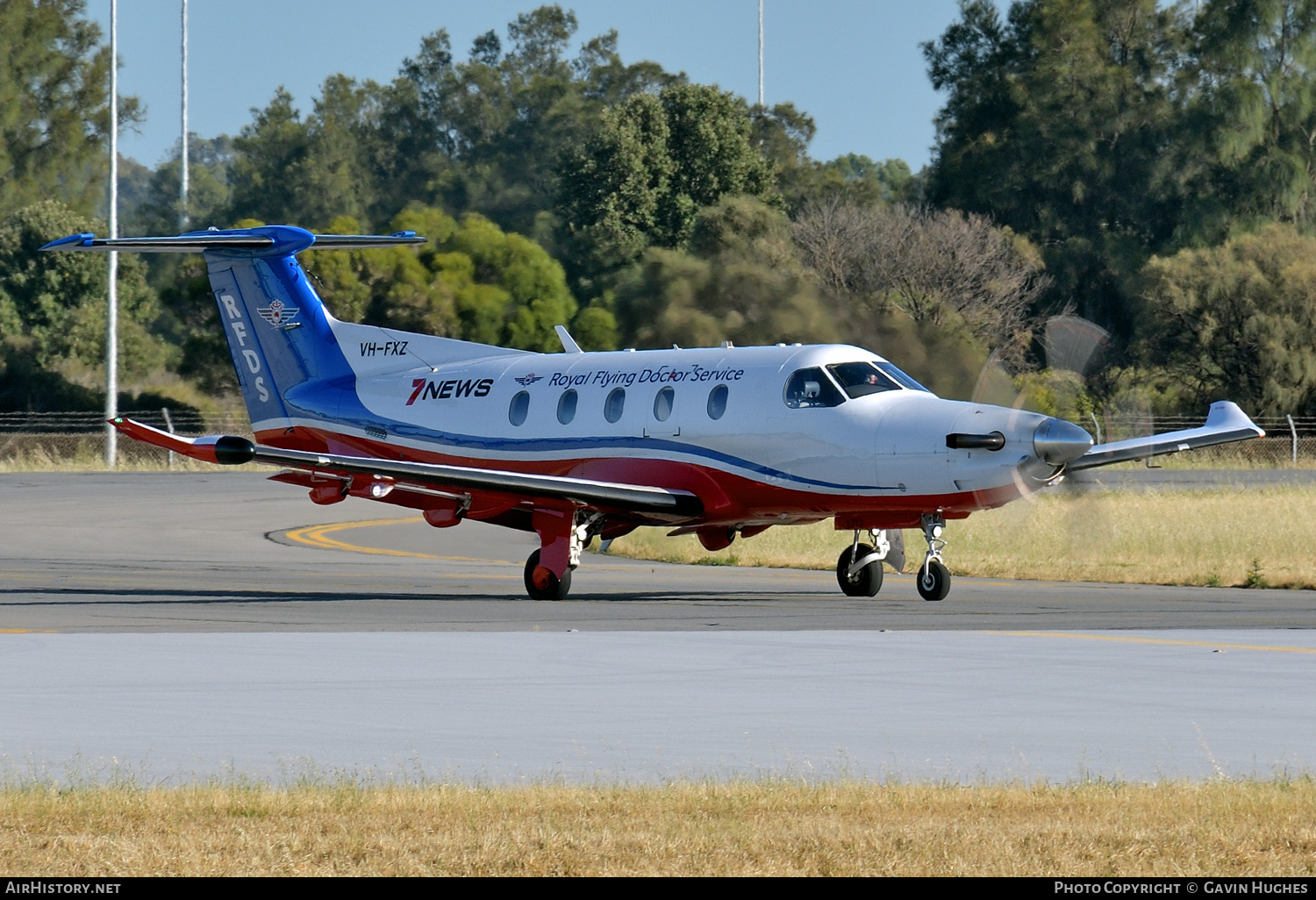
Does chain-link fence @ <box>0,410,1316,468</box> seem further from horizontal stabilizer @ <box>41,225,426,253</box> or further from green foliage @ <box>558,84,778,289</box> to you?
horizontal stabilizer @ <box>41,225,426,253</box>

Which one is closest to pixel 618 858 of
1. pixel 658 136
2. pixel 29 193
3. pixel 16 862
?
pixel 16 862

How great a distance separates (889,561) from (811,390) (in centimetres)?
259

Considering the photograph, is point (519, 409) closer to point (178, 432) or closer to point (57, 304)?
point (178, 432)

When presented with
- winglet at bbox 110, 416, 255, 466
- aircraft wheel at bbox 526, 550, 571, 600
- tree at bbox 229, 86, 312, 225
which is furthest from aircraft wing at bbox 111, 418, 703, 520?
tree at bbox 229, 86, 312, 225

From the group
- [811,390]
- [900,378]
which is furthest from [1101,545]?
[811,390]

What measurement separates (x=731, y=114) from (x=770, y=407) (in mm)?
53716

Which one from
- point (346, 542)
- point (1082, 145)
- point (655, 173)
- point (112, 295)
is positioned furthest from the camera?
point (1082, 145)

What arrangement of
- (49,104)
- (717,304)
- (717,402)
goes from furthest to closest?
(49,104)
(717,304)
(717,402)

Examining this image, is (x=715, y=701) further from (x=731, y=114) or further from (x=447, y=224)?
(x=731, y=114)

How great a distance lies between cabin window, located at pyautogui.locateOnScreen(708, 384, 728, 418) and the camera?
2178 cm

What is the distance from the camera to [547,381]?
919 inches

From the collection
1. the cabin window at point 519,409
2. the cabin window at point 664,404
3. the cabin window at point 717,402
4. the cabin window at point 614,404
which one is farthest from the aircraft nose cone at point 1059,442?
the cabin window at point 519,409

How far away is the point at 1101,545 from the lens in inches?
1117

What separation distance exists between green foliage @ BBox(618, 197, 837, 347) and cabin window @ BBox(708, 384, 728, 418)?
28.4 feet
